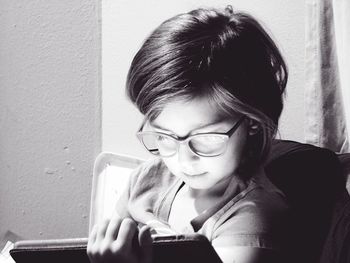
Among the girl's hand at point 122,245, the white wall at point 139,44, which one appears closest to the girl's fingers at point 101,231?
the girl's hand at point 122,245

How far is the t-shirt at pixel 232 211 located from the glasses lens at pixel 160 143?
4.7 inches

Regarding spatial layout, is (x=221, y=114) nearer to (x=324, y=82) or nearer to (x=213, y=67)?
(x=213, y=67)

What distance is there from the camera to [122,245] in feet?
2.07

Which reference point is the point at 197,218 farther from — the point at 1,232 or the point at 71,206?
the point at 1,232

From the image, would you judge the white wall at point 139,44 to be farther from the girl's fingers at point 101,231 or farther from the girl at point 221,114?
the girl's fingers at point 101,231

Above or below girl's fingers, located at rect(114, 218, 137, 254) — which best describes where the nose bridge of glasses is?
above

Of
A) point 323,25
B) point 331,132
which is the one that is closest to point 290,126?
point 331,132

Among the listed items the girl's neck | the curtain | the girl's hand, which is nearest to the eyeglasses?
the girl's neck

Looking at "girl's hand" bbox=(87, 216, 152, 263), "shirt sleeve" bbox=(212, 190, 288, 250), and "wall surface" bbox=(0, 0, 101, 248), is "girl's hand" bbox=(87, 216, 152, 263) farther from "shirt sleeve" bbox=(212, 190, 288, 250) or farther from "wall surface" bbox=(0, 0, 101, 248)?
"wall surface" bbox=(0, 0, 101, 248)

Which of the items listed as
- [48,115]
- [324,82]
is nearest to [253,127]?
[324,82]

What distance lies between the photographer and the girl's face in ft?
2.67

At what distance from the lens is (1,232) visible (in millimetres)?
1686

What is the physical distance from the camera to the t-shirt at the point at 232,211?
798 mm

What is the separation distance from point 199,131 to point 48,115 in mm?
860
